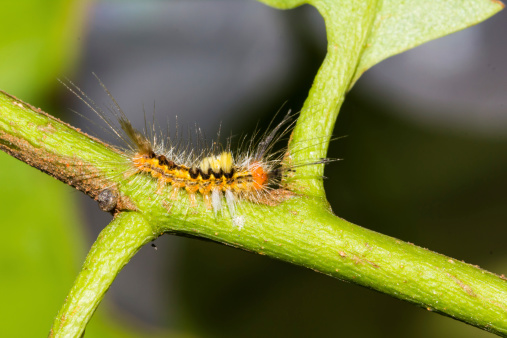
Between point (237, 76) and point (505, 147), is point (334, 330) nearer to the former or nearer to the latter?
point (505, 147)

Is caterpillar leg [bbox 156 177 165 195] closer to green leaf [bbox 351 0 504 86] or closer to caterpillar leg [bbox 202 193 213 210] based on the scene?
caterpillar leg [bbox 202 193 213 210]

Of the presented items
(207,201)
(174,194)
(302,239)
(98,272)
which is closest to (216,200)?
(207,201)

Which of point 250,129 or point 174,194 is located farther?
point 250,129

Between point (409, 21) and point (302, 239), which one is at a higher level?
point (409, 21)

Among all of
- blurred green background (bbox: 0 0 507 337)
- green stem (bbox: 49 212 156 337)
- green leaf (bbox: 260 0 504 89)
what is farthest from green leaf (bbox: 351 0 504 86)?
blurred green background (bbox: 0 0 507 337)

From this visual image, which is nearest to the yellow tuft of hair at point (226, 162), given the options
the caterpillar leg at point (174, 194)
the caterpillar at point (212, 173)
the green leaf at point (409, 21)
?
the caterpillar at point (212, 173)

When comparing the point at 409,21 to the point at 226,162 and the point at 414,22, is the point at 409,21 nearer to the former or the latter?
the point at 414,22
